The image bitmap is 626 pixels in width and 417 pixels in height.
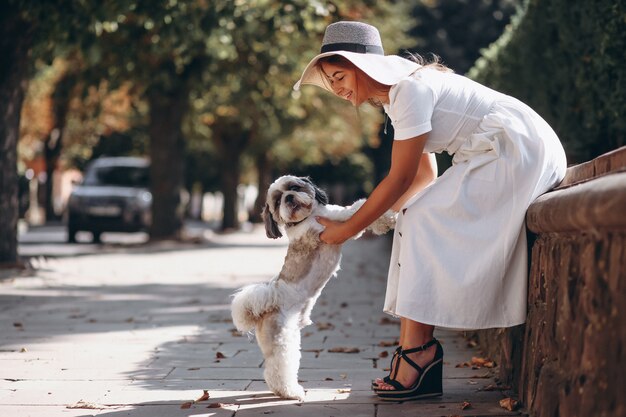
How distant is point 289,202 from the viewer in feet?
14.8

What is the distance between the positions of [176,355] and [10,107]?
732 centimetres

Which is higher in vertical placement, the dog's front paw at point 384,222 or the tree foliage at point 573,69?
the tree foliage at point 573,69

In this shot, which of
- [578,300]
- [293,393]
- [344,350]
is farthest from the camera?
[344,350]

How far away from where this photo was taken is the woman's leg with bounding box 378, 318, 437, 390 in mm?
4477

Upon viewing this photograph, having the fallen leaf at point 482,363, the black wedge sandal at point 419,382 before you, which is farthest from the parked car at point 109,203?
the black wedge sandal at point 419,382

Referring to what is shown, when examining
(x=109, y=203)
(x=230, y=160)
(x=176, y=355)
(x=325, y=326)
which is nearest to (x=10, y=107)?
(x=325, y=326)

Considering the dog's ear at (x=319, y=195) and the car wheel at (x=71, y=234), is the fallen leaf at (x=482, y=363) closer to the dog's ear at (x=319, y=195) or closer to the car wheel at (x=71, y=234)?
the dog's ear at (x=319, y=195)

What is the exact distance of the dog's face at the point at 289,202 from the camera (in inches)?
178

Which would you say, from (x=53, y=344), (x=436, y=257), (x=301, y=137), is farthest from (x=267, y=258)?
(x=301, y=137)

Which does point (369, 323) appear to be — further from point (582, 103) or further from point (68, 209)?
point (68, 209)

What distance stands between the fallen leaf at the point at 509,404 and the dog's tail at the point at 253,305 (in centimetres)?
120

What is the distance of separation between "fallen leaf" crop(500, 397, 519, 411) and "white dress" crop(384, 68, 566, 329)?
1.26 ft

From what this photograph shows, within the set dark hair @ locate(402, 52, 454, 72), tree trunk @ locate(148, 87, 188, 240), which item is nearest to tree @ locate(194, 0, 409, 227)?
tree trunk @ locate(148, 87, 188, 240)

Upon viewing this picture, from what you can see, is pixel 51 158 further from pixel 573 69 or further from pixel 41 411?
pixel 41 411
